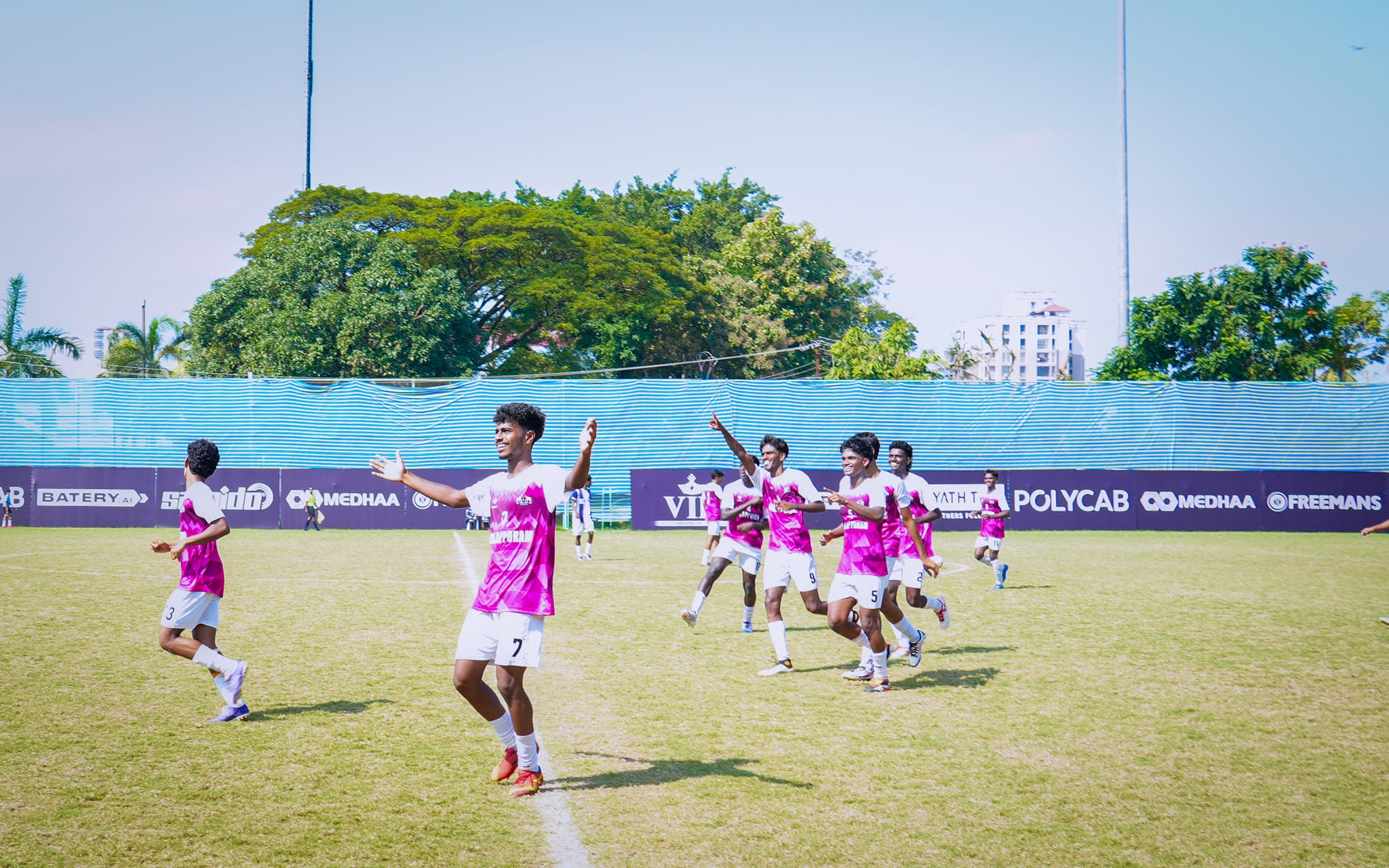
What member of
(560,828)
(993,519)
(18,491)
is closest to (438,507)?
(18,491)

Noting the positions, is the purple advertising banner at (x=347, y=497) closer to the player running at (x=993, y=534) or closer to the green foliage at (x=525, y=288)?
the green foliage at (x=525, y=288)

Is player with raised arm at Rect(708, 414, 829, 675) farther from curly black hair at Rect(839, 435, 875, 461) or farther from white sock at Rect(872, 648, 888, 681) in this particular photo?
curly black hair at Rect(839, 435, 875, 461)

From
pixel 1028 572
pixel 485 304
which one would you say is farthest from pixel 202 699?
pixel 485 304

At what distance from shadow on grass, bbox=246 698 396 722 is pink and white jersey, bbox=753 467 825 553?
3.88 meters

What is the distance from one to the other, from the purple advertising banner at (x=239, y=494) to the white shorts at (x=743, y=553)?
64.7ft

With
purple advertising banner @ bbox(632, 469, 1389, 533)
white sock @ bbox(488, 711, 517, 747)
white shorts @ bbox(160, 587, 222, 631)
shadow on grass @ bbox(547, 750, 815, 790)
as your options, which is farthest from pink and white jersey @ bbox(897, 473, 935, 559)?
purple advertising banner @ bbox(632, 469, 1389, 533)

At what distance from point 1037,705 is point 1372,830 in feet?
9.81

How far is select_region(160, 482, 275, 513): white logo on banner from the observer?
91.0 ft

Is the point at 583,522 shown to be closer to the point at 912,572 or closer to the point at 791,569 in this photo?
the point at 912,572

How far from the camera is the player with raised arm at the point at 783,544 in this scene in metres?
9.82

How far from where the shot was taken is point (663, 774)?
6488mm

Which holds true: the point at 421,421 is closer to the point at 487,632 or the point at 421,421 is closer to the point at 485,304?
the point at 485,304

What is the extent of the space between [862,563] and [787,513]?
1.40 metres

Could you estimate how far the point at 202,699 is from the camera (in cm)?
838
